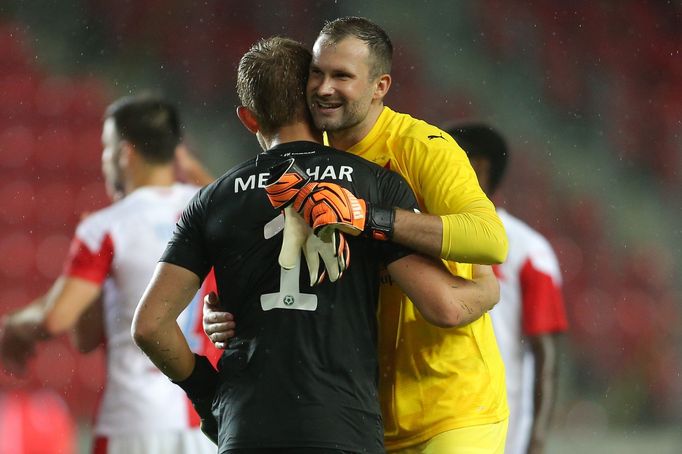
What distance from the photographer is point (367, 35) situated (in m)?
2.43

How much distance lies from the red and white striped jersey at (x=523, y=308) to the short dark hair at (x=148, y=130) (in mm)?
1475

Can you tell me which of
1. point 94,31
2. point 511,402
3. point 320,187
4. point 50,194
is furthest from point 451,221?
point 94,31

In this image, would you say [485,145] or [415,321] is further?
[485,145]

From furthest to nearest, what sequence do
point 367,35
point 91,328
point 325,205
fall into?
point 91,328, point 367,35, point 325,205

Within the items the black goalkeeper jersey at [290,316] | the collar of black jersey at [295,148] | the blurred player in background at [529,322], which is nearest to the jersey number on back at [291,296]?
the black goalkeeper jersey at [290,316]

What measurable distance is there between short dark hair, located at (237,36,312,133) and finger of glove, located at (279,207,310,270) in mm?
247

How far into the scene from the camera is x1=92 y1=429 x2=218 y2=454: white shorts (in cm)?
435

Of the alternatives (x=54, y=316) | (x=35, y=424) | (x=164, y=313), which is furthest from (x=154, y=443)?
(x=164, y=313)

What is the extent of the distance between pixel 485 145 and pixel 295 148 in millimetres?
2462

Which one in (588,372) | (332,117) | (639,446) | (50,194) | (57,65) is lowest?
(639,446)

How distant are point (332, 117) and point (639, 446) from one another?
6.30 meters

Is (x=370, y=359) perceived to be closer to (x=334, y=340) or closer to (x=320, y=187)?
(x=334, y=340)

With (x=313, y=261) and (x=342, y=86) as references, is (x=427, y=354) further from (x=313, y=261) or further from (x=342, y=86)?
(x=342, y=86)

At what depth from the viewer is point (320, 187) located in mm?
2014
